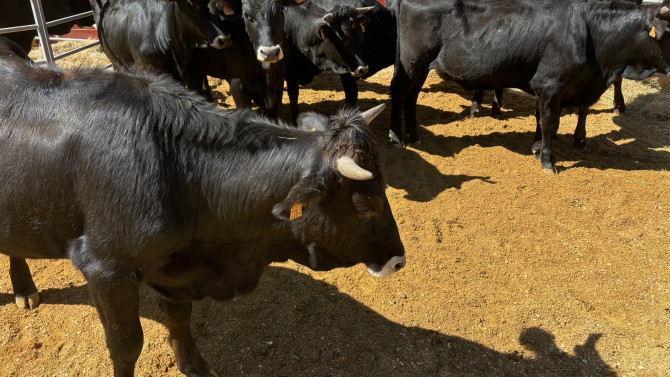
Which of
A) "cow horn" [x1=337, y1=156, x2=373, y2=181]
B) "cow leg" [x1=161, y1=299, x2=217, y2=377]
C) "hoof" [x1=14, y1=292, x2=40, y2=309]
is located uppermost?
"cow horn" [x1=337, y1=156, x2=373, y2=181]

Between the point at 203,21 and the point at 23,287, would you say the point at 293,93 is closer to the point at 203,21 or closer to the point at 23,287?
the point at 203,21

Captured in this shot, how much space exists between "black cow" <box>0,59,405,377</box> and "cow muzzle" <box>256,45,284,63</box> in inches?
123

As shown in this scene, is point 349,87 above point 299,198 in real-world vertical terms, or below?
below

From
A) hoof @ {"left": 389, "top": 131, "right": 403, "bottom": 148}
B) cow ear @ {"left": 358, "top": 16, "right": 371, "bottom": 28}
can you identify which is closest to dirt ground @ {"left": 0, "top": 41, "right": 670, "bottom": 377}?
hoof @ {"left": 389, "top": 131, "right": 403, "bottom": 148}

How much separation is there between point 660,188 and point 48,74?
22.4ft

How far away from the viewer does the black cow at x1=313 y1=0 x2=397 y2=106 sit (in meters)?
7.99

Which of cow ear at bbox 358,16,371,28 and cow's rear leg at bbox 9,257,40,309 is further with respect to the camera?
cow ear at bbox 358,16,371,28

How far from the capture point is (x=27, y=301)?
4.08 meters

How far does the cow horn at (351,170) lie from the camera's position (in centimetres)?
244

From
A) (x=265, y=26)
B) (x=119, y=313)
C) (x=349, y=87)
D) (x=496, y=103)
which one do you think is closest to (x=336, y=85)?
(x=349, y=87)

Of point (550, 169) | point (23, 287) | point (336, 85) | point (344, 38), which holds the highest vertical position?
point (344, 38)

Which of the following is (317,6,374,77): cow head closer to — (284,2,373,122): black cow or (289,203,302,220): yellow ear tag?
(284,2,373,122): black cow

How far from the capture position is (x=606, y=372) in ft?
12.0

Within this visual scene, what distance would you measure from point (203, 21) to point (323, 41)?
1829 mm
